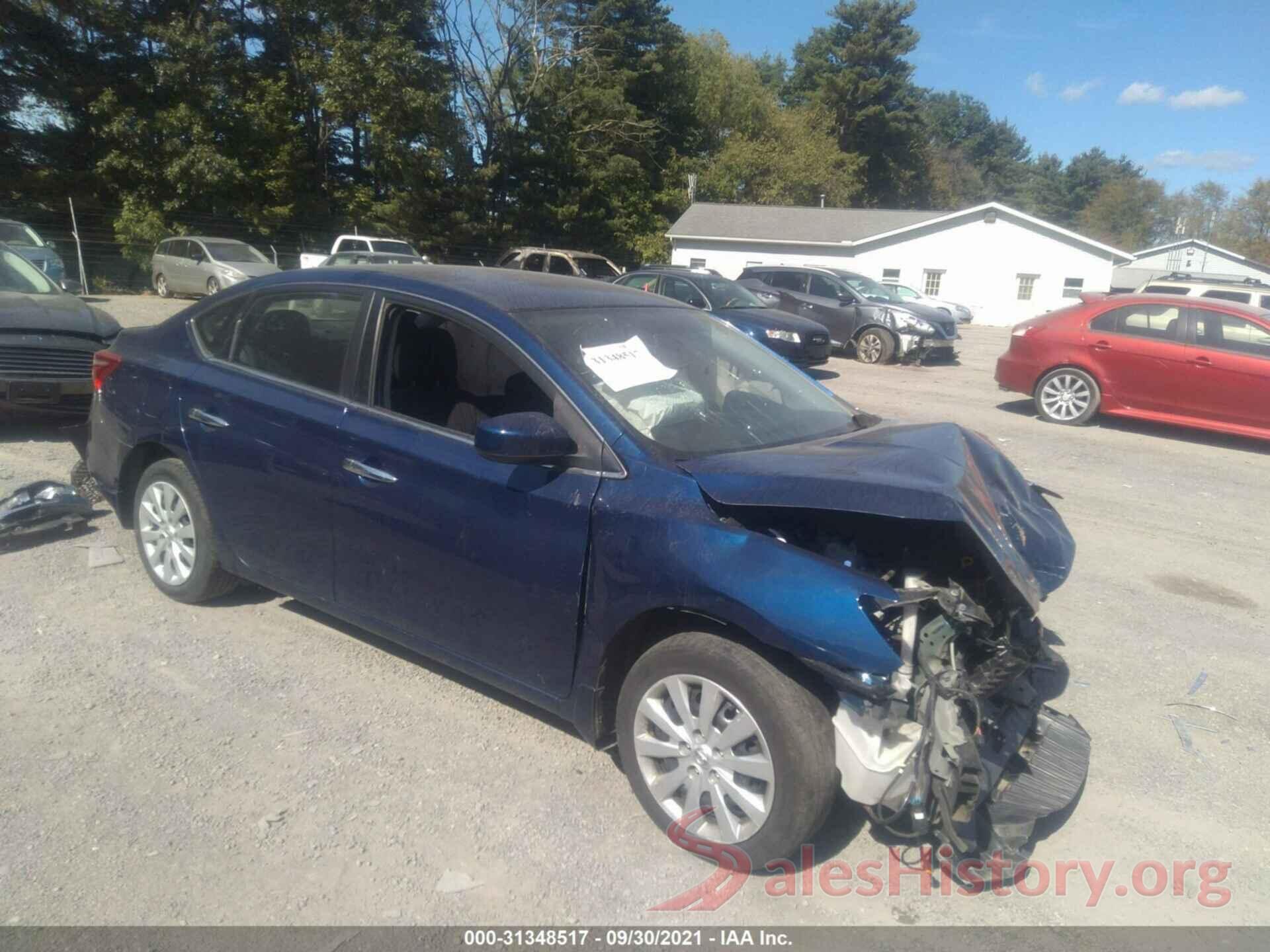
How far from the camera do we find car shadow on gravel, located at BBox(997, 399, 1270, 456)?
34.6ft

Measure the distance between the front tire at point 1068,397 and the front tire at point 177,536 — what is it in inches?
382

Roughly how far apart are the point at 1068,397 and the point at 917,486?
31.0ft

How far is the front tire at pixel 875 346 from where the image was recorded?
16.7 m

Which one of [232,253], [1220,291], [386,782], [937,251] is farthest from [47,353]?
[937,251]

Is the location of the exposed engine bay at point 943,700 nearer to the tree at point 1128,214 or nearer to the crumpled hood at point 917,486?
the crumpled hood at point 917,486

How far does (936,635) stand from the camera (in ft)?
9.53

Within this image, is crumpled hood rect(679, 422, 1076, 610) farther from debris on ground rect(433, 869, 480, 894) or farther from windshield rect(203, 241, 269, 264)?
windshield rect(203, 241, 269, 264)

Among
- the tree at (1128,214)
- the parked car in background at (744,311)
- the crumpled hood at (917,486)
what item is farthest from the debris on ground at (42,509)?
the tree at (1128,214)

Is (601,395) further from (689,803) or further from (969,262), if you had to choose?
(969,262)

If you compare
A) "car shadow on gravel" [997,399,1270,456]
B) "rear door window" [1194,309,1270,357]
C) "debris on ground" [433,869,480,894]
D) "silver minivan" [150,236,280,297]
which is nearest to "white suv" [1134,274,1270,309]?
"car shadow on gravel" [997,399,1270,456]

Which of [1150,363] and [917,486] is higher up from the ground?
[917,486]

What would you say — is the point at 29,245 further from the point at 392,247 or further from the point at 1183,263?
the point at 1183,263

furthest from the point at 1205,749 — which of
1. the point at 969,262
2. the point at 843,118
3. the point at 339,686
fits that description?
the point at 843,118

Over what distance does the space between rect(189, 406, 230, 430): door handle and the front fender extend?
81.6 inches
